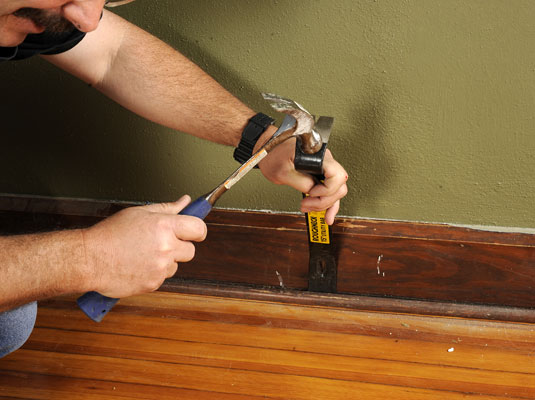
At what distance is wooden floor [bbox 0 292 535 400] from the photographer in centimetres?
110

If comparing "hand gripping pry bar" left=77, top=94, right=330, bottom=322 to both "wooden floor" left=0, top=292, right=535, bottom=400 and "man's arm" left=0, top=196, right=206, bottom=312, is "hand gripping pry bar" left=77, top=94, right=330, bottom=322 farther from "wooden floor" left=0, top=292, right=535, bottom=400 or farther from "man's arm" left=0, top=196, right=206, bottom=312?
"wooden floor" left=0, top=292, right=535, bottom=400

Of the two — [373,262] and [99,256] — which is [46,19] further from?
[373,262]

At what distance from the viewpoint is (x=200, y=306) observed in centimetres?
133

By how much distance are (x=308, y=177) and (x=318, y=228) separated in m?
0.27

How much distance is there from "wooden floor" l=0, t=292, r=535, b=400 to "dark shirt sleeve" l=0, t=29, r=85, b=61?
0.66 meters

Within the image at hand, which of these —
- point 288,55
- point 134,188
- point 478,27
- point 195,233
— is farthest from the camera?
point 134,188

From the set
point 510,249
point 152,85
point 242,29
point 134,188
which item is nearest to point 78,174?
point 134,188

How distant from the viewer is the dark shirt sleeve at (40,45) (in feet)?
2.92

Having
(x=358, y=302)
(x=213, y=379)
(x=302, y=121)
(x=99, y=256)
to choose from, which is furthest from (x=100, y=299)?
(x=358, y=302)

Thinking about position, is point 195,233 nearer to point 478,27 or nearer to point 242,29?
point 242,29

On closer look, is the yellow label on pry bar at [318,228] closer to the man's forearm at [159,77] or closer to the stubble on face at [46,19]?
the man's forearm at [159,77]

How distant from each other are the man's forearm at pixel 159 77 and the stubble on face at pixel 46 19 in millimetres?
205

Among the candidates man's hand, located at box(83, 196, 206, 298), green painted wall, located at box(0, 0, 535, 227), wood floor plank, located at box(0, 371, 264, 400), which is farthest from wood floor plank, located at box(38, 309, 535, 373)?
man's hand, located at box(83, 196, 206, 298)

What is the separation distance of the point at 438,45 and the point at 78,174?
0.98 m
